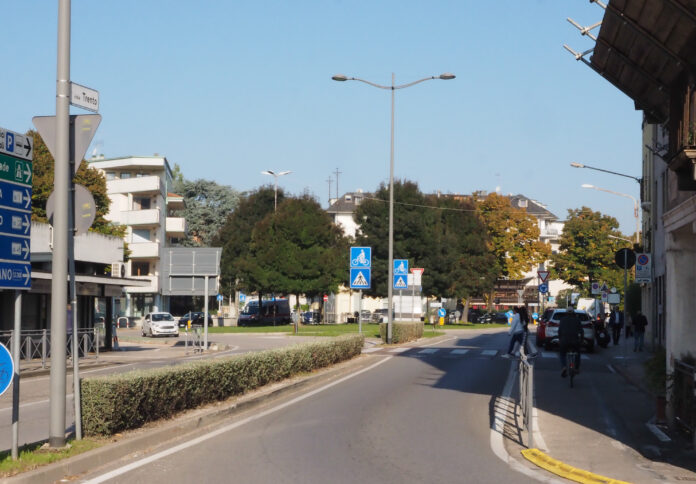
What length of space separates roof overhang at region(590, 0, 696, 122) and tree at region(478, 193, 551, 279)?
76.5 m

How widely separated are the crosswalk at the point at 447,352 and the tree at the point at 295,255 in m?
35.8

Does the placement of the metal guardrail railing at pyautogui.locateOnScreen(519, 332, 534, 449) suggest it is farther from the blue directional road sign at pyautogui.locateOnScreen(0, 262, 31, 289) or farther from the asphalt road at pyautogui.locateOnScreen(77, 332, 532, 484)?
the blue directional road sign at pyautogui.locateOnScreen(0, 262, 31, 289)

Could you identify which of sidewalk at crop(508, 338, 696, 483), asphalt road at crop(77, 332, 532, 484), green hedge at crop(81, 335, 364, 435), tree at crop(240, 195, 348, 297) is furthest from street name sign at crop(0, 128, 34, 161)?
tree at crop(240, 195, 348, 297)

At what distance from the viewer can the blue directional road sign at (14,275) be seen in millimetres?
8891

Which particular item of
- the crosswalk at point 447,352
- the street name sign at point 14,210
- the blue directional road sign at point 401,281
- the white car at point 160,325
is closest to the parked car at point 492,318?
the white car at point 160,325

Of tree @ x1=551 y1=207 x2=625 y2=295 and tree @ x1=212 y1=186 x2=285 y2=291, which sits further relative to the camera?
tree @ x1=551 y1=207 x2=625 y2=295

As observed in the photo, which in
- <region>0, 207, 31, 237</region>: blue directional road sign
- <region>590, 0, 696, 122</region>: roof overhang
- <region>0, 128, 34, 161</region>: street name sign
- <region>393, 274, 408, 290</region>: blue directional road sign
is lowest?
<region>393, 274, 408, 290</region>: blue directional road sign

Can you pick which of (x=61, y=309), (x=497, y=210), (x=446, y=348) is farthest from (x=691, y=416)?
(x=497, y=210)

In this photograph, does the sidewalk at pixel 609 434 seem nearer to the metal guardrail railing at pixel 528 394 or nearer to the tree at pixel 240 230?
the metal guardrail railing at pixel 528 394

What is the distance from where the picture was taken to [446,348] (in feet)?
119

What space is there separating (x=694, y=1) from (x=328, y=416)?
25.8 feet

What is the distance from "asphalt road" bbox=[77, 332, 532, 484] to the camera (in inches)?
363

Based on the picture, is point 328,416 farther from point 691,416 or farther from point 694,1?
point 694,1

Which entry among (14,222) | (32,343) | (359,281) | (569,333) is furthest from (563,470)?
(359,281)
